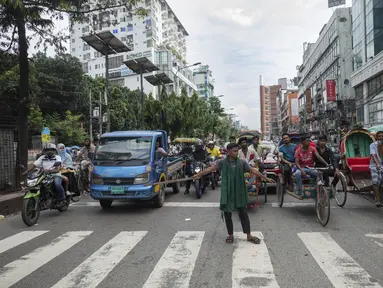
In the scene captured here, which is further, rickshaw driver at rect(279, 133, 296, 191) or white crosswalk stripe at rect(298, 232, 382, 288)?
rickshaw driver at rect(279, 133, 296, 191)

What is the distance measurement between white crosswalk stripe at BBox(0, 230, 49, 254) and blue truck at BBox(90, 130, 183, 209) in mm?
1996

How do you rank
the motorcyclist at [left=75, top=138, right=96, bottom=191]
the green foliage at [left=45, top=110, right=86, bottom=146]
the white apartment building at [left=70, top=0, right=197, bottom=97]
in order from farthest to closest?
the white apartment building at [left=70, top=0, right=197, bottom=97]
the green foliage at [left=45, top=110, right=86, bottom=146]
the motorcyclist at [left=75, top=138, right=96, bottom=191]

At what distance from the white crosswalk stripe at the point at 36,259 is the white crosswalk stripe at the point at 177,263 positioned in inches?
67.2

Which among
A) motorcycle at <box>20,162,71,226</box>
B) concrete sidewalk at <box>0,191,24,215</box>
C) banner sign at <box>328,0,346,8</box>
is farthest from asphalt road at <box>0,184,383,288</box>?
banner sign at <box>328,0,346,8</box>

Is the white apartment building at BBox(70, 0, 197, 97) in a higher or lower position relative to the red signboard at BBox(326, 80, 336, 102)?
higher

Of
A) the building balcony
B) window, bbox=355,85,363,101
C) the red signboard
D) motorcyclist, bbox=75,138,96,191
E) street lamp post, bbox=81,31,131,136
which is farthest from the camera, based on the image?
the red signboard

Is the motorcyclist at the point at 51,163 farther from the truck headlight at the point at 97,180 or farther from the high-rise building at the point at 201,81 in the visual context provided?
the high-rise building at the point at 201,81

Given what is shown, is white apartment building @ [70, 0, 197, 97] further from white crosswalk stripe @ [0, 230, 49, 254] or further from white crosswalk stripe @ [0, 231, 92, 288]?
white crosswalk stripe @ [0, 231, 92, 288]

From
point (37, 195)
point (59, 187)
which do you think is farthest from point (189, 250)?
point (59, 187)

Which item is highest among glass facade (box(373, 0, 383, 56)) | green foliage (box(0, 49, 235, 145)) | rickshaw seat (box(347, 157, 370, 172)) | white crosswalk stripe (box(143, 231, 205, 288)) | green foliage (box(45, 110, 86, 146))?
glass facade (box(373, 0, 383, 56))

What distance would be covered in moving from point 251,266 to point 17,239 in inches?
174

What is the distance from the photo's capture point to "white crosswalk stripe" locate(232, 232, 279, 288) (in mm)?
4199

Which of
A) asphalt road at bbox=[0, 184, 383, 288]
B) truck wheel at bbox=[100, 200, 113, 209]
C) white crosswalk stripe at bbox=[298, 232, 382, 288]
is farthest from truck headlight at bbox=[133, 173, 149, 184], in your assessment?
white crosswalk stripe at bbox=[298, 232, 382, 288]

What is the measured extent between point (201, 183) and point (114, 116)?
39974mm
